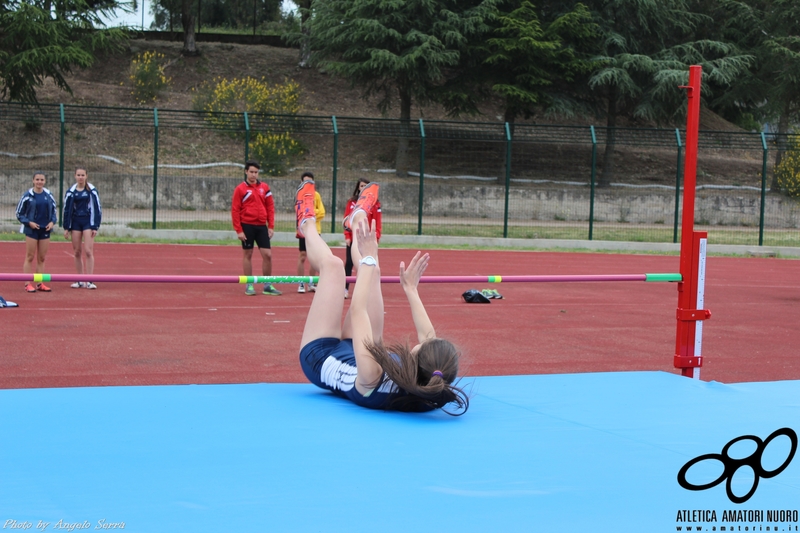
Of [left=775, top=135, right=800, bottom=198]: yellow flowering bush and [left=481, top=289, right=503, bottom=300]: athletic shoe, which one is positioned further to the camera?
[left=775, top=135, right=800, bottom=198]: yellow flowering bush

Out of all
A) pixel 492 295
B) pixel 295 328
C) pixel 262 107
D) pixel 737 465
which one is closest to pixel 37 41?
pixel 262 107

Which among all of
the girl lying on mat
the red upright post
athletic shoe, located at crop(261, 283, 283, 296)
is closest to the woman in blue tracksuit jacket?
athletic shoe, located at crop(261, 283, 283, 296)

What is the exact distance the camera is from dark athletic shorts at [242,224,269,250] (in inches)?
465

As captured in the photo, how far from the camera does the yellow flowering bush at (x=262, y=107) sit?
82.0 feet

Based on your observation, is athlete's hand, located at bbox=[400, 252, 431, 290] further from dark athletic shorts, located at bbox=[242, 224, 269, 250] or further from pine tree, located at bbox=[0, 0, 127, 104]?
pine tree, located at bbox=[0, 0, 127, 104]

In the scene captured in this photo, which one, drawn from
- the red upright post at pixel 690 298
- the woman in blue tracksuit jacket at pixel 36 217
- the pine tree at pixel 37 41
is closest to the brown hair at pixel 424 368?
the red upright post at pixel 690 298

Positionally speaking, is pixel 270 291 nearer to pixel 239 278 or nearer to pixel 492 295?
pixel 492 295

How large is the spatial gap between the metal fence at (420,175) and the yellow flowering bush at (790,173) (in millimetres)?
585

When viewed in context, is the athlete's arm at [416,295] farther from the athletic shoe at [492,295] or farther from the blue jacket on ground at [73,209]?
the blue jacket on ground at [73,209]

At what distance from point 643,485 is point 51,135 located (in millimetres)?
28741

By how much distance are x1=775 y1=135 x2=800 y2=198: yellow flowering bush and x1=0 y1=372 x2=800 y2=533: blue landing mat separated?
2395 centimetres

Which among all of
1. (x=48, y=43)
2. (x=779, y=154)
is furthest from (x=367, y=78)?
(x=779, y=154)

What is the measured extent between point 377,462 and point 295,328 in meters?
5.85

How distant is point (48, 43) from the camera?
28062 mm
